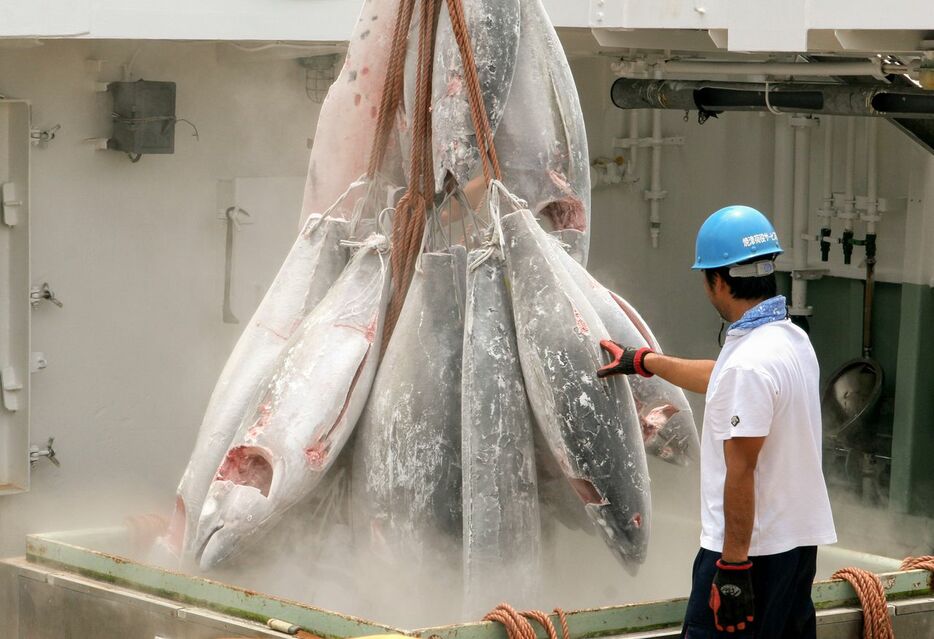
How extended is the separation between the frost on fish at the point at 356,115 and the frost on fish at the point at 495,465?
0.79m

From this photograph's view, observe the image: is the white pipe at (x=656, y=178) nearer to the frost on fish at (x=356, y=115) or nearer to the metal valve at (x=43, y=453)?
the metal valve at (x=43, y=453)

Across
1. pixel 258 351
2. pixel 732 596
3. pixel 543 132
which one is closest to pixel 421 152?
pixel 543 132

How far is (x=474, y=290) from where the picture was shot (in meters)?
4.74

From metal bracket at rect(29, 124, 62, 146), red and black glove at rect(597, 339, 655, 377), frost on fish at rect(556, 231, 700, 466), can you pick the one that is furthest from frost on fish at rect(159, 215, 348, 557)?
metal bracket at rect(29, 124, 62, 146)

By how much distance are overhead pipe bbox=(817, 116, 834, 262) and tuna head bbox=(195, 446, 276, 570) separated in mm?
6433

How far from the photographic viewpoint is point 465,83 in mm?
4773

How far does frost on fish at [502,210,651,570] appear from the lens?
4.60m

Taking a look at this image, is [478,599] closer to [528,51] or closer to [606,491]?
→ [606,491]

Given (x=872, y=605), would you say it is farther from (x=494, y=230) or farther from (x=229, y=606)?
(x=229, y=606)

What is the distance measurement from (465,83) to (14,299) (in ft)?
13.1

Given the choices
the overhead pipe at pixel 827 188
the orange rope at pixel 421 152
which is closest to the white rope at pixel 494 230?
the orange rope at pixel 421 152

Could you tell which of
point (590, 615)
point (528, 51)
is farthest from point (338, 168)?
point (590, 615)

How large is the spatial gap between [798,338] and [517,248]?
95 centimetres

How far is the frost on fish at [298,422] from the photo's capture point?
4.68 m
